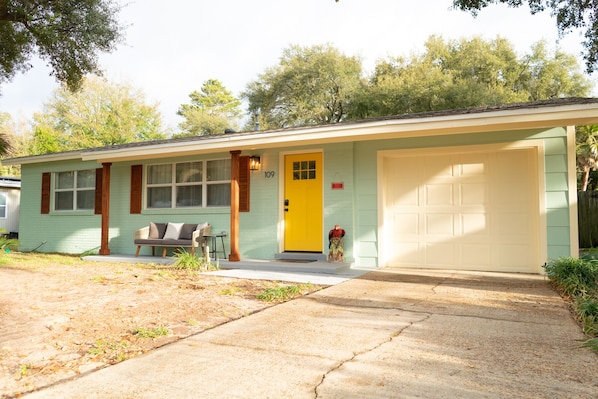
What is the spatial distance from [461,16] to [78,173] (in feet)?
33.7

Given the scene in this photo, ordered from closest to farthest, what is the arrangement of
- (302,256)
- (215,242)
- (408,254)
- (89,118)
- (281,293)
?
1. (281,293)
2. (408,254)
3. (302,256)
4. (215,242)
5. (89,118)

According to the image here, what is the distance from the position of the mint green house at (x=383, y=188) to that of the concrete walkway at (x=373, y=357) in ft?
8.78

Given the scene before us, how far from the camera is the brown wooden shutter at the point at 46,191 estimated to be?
1186 centimetres

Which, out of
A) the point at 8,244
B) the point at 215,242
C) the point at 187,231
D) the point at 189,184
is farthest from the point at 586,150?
the point at 8,244

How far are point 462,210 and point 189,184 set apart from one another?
19.7 ft

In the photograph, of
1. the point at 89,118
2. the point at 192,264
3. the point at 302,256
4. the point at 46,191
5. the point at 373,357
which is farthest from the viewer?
the point at 89,118

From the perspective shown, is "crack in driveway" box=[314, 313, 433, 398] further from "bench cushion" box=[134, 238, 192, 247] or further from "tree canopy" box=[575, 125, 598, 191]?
"tree canopy" box=[575, 125, 598, 191]

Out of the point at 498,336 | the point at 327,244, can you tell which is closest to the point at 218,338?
the point at 498,336

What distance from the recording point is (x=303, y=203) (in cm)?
872

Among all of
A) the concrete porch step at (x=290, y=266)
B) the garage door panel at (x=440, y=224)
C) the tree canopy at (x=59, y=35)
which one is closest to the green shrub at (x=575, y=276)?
the garage door panel at (x=440, y=224)

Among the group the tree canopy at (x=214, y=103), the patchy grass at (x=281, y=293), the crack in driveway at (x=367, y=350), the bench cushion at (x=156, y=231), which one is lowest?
the crack in driveway at (x=367, y=350)

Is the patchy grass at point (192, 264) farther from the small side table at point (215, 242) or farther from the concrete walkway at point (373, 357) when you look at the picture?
the concrete walkway at point (373, 357)

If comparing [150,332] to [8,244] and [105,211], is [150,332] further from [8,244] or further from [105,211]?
[8,244]

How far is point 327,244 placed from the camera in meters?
8.36
